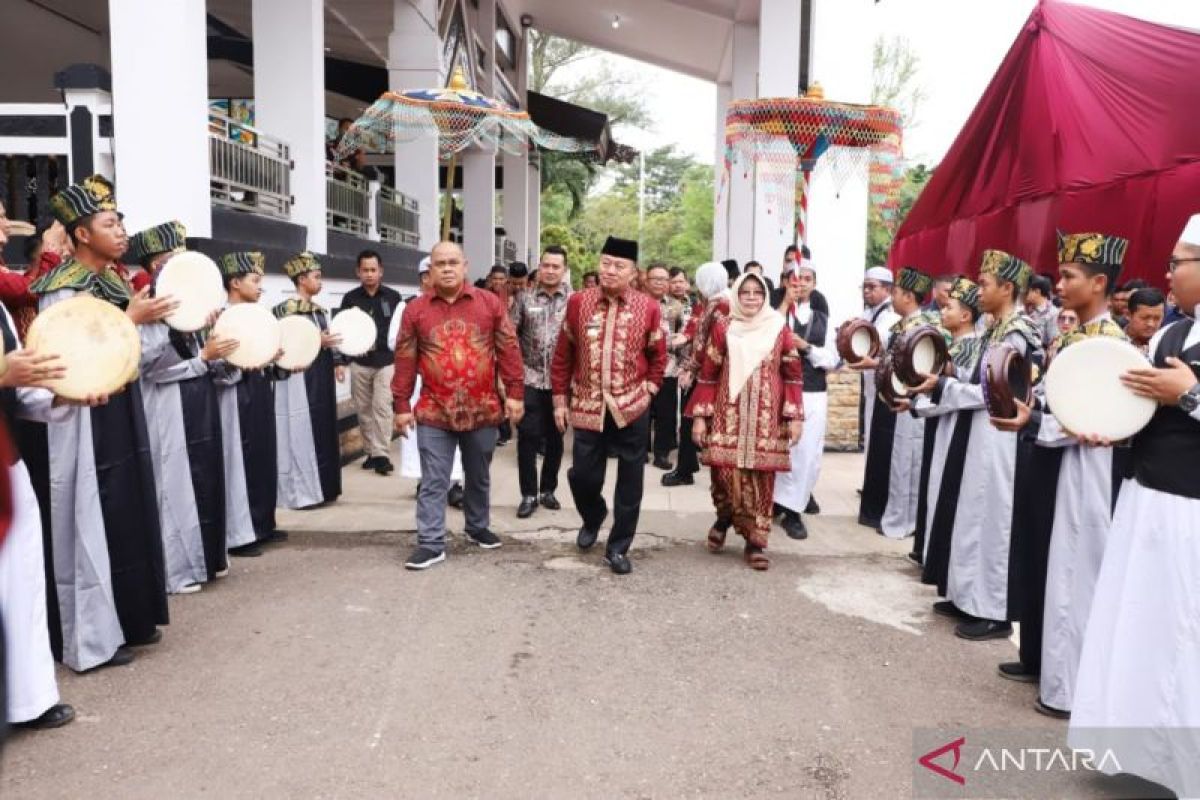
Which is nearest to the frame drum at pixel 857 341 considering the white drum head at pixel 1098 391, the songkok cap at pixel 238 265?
the white drum head at pixel 1098 391

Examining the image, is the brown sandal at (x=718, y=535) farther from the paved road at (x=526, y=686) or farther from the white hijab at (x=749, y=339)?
the white hijab at (x=749, y=339)

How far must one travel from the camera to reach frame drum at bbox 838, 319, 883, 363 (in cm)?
582

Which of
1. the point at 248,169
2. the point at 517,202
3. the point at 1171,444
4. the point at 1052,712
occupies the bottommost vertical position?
the point at 1052,712

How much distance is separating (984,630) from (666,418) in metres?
4.79

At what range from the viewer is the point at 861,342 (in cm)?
589

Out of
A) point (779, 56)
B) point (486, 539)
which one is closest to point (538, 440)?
point (486, 539)

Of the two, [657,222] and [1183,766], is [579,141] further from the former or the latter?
[657,222]

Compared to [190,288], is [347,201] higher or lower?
higher

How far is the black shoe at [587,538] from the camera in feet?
19.5

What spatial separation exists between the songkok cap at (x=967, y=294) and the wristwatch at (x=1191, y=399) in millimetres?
2158

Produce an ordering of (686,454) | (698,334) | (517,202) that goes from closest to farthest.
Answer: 1. (698,334)
2. (686,454)
3. (517,202)

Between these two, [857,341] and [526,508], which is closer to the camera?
[857,341]

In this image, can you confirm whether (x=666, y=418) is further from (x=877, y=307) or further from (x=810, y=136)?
(x=810, y=136)

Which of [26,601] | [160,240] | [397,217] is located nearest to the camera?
[26,601]
